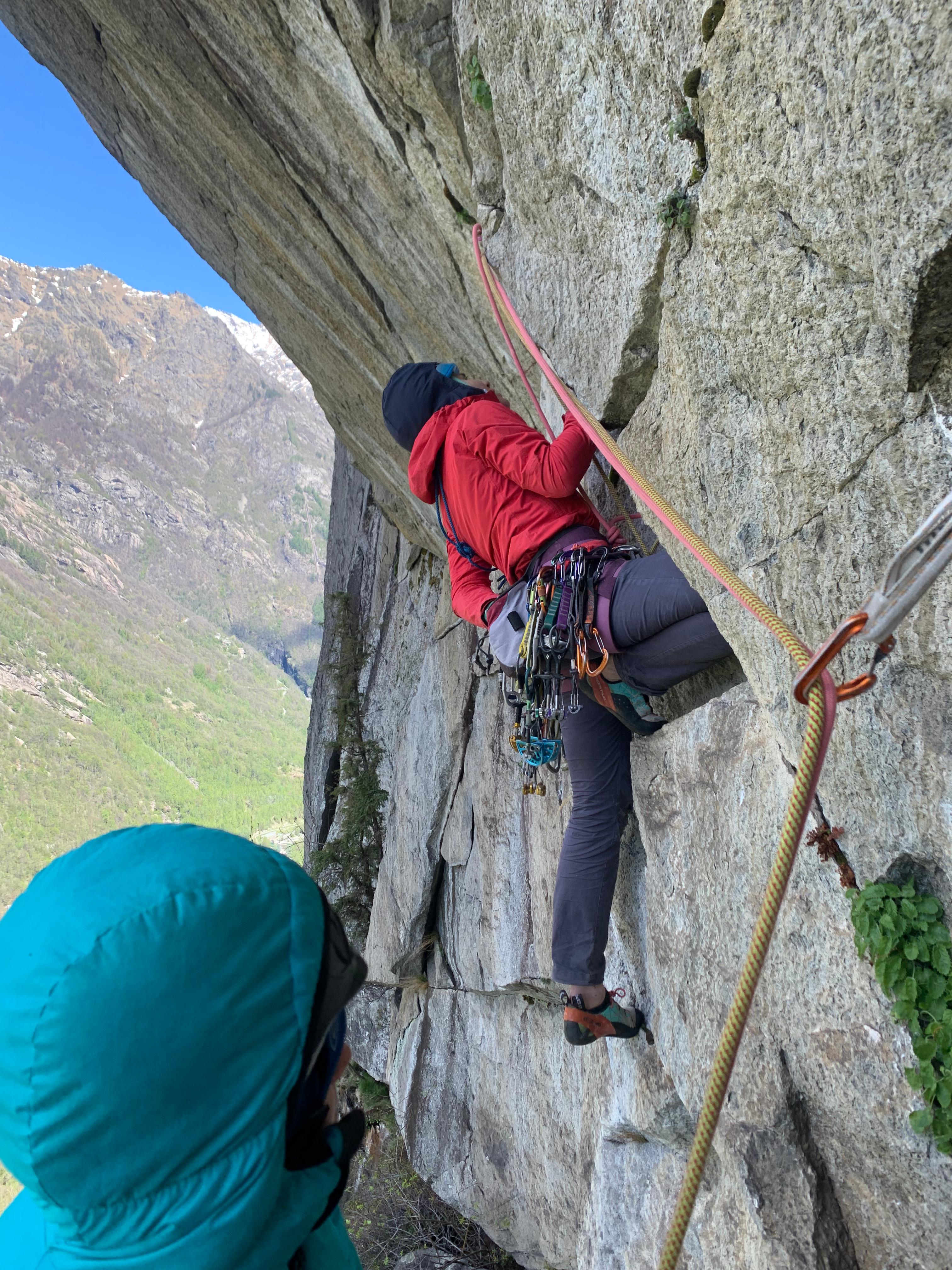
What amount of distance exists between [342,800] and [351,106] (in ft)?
28.7

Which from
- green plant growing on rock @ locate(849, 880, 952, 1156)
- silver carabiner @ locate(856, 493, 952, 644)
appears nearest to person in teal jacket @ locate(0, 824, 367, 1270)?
silver carabiner @ locate(856, 493, 952, 644)

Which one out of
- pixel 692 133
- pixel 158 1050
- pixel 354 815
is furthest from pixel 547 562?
pixel 354 815

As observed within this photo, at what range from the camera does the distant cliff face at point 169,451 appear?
5723 inches

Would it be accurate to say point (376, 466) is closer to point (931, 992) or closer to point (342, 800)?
point (342, 800)

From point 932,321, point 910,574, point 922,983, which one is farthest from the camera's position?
point 922,983

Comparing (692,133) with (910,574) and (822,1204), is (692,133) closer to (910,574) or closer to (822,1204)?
(910,574)

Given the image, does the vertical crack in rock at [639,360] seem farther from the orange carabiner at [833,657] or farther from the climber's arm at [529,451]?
the orange carabiner at [833,657]

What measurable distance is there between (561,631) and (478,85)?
2293 millimetres

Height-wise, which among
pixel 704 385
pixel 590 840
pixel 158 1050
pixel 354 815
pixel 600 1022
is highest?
pixel 704 385

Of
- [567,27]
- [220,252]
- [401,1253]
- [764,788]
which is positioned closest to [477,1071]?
[401,1253]

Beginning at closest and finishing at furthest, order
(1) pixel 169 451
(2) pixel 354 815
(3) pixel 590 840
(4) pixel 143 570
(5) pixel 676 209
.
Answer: (5) pixel 676 209 → (3) pixel 590 840 → (2) pixel 354 815 → (4) pixel 143 570 → (1) pixel 169 451

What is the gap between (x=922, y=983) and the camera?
5.94ft

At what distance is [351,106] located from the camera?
4031 millimetres

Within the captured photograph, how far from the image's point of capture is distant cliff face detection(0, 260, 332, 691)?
145375 mm
